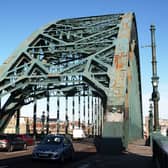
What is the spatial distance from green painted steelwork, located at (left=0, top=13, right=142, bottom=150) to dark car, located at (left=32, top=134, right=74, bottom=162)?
12683 millimetres

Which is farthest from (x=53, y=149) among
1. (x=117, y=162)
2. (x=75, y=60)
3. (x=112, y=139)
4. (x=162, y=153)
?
(x=75, y=60)

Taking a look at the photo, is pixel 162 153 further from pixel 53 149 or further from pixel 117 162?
pixel 53 149

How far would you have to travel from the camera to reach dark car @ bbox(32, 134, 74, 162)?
72.4 feet

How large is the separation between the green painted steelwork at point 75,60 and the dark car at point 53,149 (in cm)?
1268

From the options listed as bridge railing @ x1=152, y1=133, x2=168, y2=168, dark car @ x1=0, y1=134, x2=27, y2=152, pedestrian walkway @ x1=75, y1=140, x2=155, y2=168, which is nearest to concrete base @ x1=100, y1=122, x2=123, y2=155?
pedestrian walkway @ x1=75, y1=140, x2=155, y2=168

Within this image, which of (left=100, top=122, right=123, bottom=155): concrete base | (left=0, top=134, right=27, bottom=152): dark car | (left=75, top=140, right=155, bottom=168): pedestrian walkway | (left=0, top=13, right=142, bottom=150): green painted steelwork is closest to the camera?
(left=75, top=140, right=155, bottom=168): pedestrian walkway

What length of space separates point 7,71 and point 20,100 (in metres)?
6.17

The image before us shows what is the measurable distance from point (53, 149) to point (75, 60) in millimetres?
28438

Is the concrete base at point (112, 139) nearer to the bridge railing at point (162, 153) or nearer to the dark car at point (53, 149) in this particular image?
the dark car at point (53, 149)

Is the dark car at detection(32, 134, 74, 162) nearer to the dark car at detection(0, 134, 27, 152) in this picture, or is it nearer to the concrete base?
the concrete base

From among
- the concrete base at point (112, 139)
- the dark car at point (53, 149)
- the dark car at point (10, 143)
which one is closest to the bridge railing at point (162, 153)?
the dark car at point (53, 149)

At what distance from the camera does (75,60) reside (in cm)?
5012

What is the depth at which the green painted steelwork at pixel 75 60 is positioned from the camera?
133 feet

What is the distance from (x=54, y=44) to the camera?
159 feet
